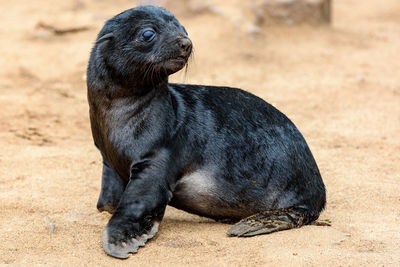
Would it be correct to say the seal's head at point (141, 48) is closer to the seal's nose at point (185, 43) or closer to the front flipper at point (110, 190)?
the seal's nose at point (185, 43)

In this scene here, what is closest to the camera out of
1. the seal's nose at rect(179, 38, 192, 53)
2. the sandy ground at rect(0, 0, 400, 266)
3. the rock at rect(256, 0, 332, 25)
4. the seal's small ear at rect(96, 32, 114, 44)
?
the sandy ground at rect(0, 0, 400, 266)

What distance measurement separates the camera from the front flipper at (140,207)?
423 cm

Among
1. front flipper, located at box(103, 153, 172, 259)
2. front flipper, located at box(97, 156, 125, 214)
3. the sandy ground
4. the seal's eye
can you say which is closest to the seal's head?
the seal's eye

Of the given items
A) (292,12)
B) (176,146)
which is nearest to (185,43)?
(176,146)

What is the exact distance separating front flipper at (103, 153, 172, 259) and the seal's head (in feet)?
2.03

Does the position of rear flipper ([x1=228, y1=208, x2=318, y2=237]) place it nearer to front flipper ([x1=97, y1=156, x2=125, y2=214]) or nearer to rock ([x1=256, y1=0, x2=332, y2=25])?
front flipper ([x1=97, y1=156, x2=125, y2=214])

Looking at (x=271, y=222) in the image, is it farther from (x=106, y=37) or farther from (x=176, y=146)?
(x=106, y=37)

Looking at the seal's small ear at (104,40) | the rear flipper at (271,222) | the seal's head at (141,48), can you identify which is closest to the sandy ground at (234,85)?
the rear flipper at (271,222)

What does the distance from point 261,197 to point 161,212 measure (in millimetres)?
777

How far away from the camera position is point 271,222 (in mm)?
4539

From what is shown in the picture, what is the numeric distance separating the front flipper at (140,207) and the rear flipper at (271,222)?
54 centimetres

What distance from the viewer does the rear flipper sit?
443 centimetres

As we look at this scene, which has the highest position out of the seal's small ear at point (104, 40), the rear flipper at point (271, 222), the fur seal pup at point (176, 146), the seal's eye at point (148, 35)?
the seal's eye at point (148, 35)

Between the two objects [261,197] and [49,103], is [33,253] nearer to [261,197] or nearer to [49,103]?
[261,197]
